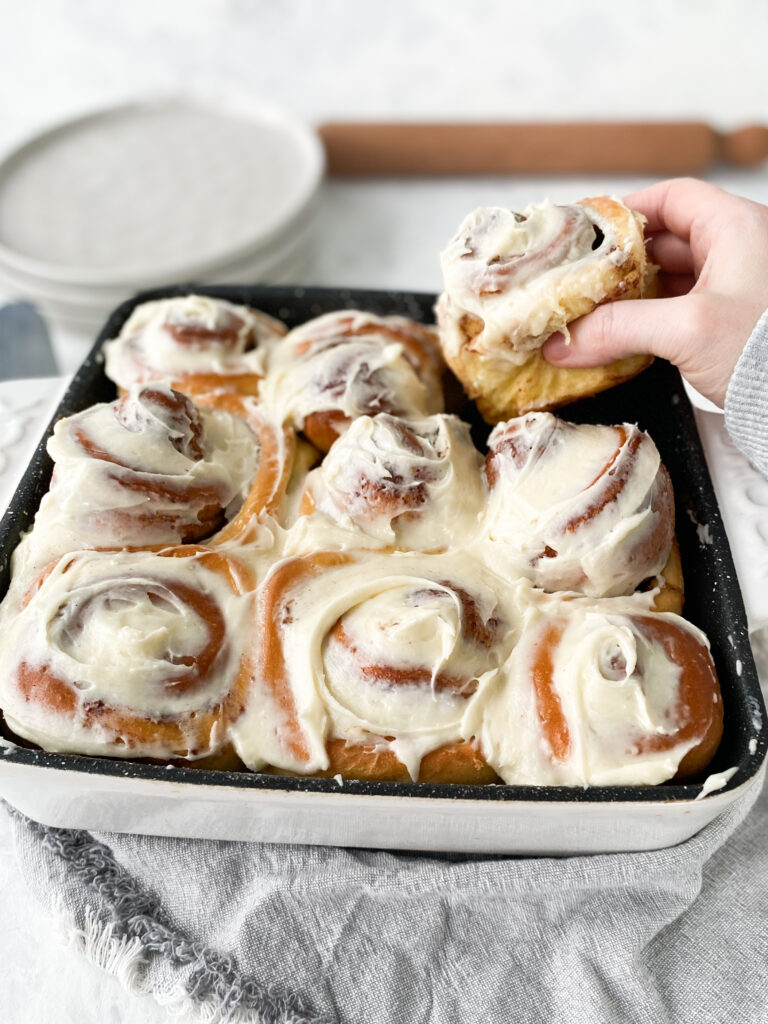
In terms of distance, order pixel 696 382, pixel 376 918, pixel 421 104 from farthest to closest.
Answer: pixel 421 104 → pixel 696 382 → pixel 376 918

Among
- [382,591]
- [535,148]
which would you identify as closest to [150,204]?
[535,148]

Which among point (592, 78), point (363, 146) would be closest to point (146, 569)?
point (363, 146)

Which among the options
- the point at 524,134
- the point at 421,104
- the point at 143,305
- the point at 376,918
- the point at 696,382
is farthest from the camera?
the point at 421,104

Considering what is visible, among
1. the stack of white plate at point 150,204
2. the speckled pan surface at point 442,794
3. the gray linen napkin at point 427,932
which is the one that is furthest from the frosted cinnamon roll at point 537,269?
the stack of white plate at point 150,204

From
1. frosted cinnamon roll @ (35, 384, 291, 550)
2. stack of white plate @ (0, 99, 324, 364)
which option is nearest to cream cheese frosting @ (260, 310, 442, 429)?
frosted cinnamon roll @ (35, 384, 291, 550)

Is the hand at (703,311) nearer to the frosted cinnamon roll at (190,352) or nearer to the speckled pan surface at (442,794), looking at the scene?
the speckled pan surface at (442,794)

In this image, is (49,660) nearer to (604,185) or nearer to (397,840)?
(397,840)
